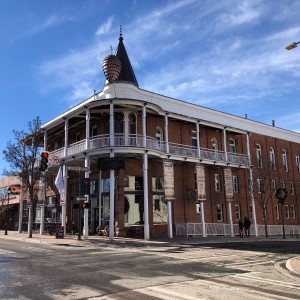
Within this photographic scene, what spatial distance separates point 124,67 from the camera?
31.5 m

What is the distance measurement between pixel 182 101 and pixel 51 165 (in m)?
12.8

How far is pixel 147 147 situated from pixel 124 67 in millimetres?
8268

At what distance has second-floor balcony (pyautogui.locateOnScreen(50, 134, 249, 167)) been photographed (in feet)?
88.9

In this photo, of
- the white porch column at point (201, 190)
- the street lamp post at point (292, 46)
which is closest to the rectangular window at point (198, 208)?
the white porch column at point (201, 190)

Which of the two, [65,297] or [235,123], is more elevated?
[235,123]

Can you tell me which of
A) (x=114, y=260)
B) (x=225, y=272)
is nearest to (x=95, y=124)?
(x=114, y=260)

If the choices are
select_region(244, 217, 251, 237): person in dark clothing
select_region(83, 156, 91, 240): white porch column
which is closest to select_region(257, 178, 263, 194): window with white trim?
select_region(244, 217, 251, 237): person in dark clothing

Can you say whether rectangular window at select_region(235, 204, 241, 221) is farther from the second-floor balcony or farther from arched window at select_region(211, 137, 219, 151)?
arched window at select_region(211, 137, 219, 151)

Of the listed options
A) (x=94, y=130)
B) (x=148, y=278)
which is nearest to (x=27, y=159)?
(x=94, y=130)

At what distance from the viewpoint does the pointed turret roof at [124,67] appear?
30.8 m

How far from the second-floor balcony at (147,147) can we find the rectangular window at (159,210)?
13.2 ft

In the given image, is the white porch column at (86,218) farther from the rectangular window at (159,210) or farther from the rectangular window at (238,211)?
the rectangular window at (238,211)

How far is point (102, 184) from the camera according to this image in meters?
30.7

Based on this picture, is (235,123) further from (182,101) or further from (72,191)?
(72,191)
